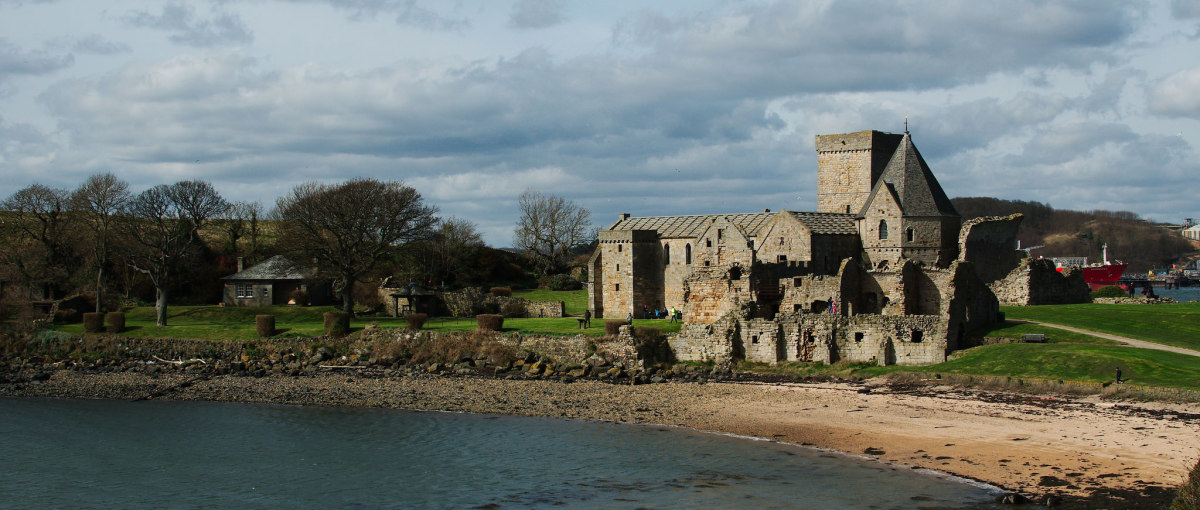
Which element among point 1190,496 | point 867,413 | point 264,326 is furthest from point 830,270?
point 1190,496

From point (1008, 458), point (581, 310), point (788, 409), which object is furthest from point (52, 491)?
point (581, 310)

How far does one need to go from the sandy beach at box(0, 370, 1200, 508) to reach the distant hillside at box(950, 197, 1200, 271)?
130 m

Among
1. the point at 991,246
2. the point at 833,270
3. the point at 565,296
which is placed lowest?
the point at 565,296

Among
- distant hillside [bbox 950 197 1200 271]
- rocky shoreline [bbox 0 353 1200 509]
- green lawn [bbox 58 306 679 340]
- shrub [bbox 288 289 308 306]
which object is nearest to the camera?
rocky shoreline [bbox 0 353 1200 509]

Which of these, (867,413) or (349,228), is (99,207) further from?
(867,413)

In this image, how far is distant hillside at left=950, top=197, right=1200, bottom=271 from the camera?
164625mm

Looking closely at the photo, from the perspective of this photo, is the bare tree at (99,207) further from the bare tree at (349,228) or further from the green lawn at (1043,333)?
the green lawn at (1043,333)

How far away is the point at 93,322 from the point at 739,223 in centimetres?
3354

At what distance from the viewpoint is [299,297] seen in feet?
196

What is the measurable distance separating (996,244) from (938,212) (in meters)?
3.34

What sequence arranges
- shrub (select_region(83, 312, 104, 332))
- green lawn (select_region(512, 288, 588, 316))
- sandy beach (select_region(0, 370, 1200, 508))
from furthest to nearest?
1. green lawn (select_region(512, 288, 588, 316))
2. shrub (select_region(83, 312, 104, 332))
3. sandy beach (select_region(0, 370, 1200, 508))

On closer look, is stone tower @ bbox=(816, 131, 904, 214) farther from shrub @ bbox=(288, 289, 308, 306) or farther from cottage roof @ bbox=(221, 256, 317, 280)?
shrub @ bbox=(288, 289, 308, 306)

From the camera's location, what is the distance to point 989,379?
29.9 m

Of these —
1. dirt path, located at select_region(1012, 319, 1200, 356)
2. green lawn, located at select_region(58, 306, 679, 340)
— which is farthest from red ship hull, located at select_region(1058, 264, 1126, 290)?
green lawn, located at select_region(58, 306, 679, 340)
